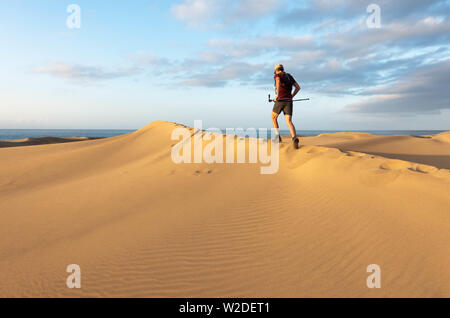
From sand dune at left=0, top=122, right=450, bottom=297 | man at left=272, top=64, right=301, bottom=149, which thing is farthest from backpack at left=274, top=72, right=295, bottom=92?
sand dune at left=0, top=122, right=450, bottom=297

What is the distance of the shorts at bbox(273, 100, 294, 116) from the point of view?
6234 mm

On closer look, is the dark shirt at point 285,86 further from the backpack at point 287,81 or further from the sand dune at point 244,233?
the sand dune at point 244,233

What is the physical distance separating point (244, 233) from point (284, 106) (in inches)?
159

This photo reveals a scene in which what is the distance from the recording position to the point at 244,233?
3178 mm

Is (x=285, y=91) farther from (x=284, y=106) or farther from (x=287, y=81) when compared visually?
(x=284, y=106)

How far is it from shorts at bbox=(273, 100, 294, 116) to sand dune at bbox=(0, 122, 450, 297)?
1.21 metres

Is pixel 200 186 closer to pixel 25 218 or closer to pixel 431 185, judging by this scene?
pixel 25 218

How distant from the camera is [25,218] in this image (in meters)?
4.12

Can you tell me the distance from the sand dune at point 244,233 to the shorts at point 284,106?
1.21 m

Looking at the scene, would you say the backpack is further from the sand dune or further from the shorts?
the sand dune

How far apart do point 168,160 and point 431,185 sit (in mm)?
5858

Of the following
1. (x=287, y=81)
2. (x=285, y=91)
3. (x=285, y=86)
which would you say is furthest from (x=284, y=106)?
(x=287, y=81)

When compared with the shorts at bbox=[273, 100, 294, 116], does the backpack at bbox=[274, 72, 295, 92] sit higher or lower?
higher
